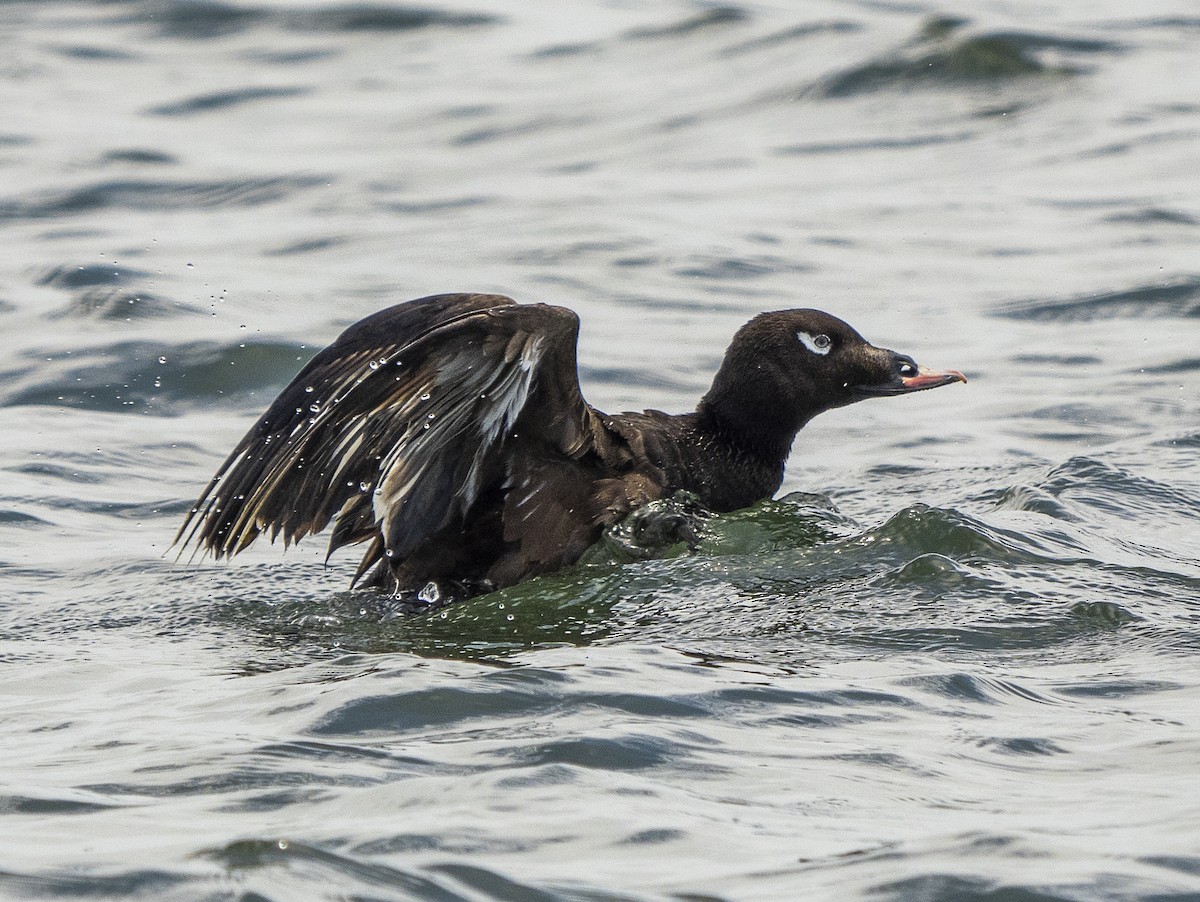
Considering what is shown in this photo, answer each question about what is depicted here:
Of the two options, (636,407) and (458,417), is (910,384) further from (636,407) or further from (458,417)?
(458,417)

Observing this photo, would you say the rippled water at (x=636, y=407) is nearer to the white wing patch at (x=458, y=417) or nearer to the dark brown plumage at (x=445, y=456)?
the dark brown plumage at (x=445, y=456)

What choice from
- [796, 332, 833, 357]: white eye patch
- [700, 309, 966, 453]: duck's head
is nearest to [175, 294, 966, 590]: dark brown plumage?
[700, 309, 966, 453]: duck's head

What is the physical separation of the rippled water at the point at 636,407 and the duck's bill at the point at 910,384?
0.54 metres

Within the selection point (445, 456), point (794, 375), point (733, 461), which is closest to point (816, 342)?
point (794, 375)

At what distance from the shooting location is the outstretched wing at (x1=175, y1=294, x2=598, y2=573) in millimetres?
5797

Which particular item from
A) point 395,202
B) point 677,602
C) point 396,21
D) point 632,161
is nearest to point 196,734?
point 677,602

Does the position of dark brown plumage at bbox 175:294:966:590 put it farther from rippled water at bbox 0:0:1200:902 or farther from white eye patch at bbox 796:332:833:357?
white eye patch at bbox 796:332:833:357

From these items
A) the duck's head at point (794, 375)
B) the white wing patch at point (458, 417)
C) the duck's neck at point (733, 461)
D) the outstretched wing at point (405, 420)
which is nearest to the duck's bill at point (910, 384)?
the duck's head at point (794, 375)

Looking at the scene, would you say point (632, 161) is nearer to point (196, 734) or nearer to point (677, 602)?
point (677, 602)

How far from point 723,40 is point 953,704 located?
12870mm

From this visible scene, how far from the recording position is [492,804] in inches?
171

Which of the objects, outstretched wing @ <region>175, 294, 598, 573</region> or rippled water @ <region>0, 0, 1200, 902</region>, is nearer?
rippled water @ <region>0, 0, 1200, 902</region>

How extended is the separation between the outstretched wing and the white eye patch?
1.49 metres

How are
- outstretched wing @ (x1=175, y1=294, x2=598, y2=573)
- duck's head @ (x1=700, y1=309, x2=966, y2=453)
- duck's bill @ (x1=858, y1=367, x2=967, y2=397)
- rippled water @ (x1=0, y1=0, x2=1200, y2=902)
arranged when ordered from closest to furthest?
1. rippled water @ (x1=0, y1=0, x2=1200, y2=902)
2. outstretched wing @ (x1=175, y1=294, x2=598, y2=573)
3. duck's head @ (x1=700, y1=309, x2=966, y2=453)
4. duck's bill @ (x1=858, y1=367, x2=967, y2=397)
